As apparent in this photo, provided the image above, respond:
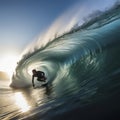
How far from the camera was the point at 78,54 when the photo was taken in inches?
525

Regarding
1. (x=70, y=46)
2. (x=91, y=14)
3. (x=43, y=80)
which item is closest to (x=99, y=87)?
(x=43, y=80)

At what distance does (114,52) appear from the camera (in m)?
10.3

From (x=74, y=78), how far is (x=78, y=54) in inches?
143

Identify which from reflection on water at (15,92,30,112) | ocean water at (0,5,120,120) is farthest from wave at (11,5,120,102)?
reflection on water at (15,92,30,112)

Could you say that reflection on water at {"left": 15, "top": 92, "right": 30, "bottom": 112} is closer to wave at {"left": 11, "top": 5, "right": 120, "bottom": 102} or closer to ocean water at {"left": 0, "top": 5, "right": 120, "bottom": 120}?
ocean water at {"left": 0, "top": 5, "right": 120, "bottom": 120}

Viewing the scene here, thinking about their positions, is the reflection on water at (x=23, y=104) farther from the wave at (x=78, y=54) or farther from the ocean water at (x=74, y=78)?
the wave at (x=78, y=54)

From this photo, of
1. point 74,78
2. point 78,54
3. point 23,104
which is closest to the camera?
point 23,104

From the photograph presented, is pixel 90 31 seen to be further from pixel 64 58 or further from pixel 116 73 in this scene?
pixel 116 73

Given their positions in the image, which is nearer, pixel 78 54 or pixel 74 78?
pixel 74 78

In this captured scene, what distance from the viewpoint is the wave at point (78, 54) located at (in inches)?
391

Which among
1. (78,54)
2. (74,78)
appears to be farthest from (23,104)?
(78,54)

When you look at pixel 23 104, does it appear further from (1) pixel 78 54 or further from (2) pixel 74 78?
(1) pixel 78 54

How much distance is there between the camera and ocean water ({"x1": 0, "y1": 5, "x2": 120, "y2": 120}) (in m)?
5.69

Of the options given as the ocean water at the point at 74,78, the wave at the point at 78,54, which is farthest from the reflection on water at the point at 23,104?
the wave at the point at 78,54
